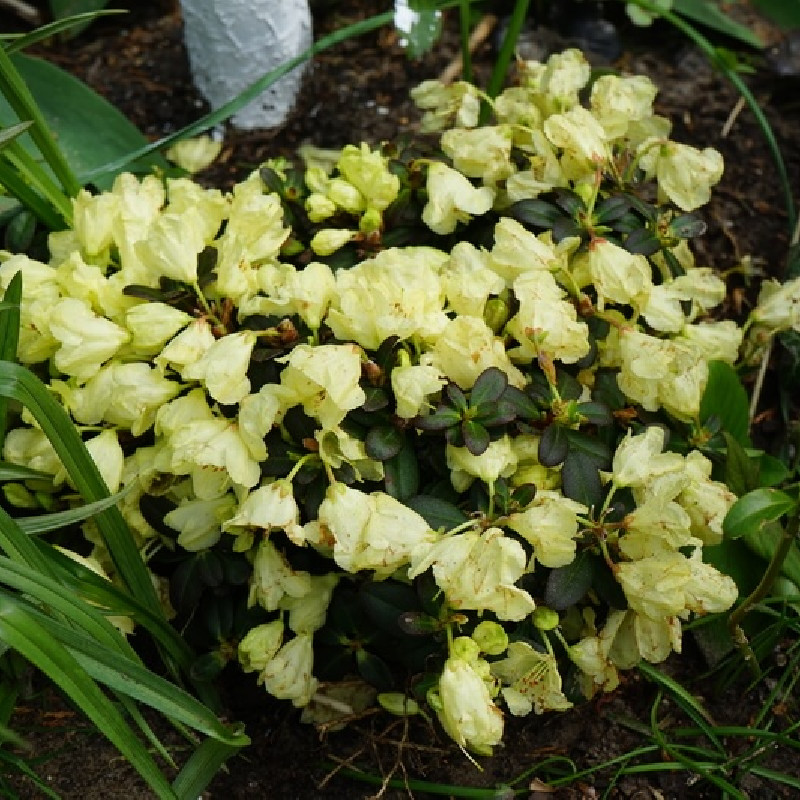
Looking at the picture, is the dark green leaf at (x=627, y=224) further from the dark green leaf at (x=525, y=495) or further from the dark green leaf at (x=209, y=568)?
the dark green leaf at (x=209, y=568)

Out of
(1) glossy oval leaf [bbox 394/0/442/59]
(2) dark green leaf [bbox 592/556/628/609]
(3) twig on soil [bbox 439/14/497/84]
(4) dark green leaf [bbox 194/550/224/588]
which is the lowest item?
(2) dark green leaf [bbox 592/556/628/609]

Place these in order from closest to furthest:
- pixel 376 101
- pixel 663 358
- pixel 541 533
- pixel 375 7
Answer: pixel 541 533
pixel 663 358
pixel 376 101
pixel 375 7

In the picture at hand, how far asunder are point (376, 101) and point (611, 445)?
38.5 inches

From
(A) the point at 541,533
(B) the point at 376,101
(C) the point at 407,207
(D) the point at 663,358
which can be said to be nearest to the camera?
(A) the point at 541,533

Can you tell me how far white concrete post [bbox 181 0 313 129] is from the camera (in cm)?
177

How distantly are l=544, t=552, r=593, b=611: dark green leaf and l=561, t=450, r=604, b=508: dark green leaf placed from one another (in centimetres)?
6

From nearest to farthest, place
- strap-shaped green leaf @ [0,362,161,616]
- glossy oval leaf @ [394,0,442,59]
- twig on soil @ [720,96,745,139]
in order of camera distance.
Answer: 1. strap-shaped green leaf @ [0,362,161,616]
2. glossy oval leaf @ [394,0,442,59]
3. twig on soil @ [720,96,745,139]

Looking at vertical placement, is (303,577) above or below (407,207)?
below

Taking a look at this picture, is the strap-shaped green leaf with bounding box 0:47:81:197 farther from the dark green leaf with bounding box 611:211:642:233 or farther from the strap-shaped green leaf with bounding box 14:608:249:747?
the dark green leaf with bounding box 611:211:642:233

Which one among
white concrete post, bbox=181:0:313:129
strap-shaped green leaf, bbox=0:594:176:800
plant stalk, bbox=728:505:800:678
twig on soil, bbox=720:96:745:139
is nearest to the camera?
strap-shaped green leaf, bbox=0:594:176:800

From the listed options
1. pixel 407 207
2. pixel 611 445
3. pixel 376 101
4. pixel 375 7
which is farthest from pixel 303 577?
pixel 375 7

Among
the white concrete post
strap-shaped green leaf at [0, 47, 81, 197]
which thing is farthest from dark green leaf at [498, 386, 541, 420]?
the white concrete post

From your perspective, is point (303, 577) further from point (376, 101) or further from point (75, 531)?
point (376, 101)

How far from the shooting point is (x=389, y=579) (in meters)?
1.18
